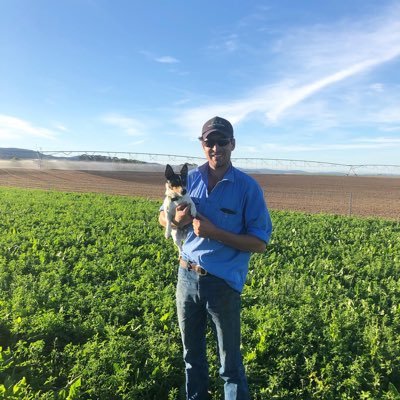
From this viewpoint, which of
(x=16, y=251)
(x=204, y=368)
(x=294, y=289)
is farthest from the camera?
(x=16, y=251)

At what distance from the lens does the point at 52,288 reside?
605 cm

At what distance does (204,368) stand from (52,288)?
352cm

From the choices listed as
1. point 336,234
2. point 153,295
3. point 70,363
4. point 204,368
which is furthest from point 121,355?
point 336,234

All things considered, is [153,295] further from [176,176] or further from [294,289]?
[176,176]

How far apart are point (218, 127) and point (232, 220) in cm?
76

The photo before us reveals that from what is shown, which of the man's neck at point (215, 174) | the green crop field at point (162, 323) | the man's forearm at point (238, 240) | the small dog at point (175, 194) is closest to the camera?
the man's forearm at point (238, 240)

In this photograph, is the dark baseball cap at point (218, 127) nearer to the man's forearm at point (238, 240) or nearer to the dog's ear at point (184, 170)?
the dog's ear at point (184, 170)

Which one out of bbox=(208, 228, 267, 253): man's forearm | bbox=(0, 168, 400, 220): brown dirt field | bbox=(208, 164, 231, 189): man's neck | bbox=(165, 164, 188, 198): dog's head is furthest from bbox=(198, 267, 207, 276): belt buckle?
bbox=(0, 168, 400, 220): brown dirt field

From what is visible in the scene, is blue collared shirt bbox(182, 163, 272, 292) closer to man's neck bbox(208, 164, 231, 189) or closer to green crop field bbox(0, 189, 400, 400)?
man's neck bbox(208, 164, 231, 189)

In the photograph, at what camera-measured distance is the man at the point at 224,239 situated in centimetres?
300

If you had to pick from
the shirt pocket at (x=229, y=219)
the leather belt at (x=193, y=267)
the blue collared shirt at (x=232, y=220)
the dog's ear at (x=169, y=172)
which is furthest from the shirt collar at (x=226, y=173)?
the leather belt at (x=193, y=267)

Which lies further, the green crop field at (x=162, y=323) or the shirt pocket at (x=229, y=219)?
the green crop field at (x=162, y=323)

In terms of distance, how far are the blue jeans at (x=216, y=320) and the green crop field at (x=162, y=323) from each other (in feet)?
2.94

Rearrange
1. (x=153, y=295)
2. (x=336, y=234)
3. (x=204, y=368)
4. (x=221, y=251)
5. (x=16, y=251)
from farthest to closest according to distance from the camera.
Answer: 1. (x=336, y=234)
2. (x=16, y=251)
3. (x=153, y=295)
4. (x=204, y=368)
5. (x=221, y=251)
